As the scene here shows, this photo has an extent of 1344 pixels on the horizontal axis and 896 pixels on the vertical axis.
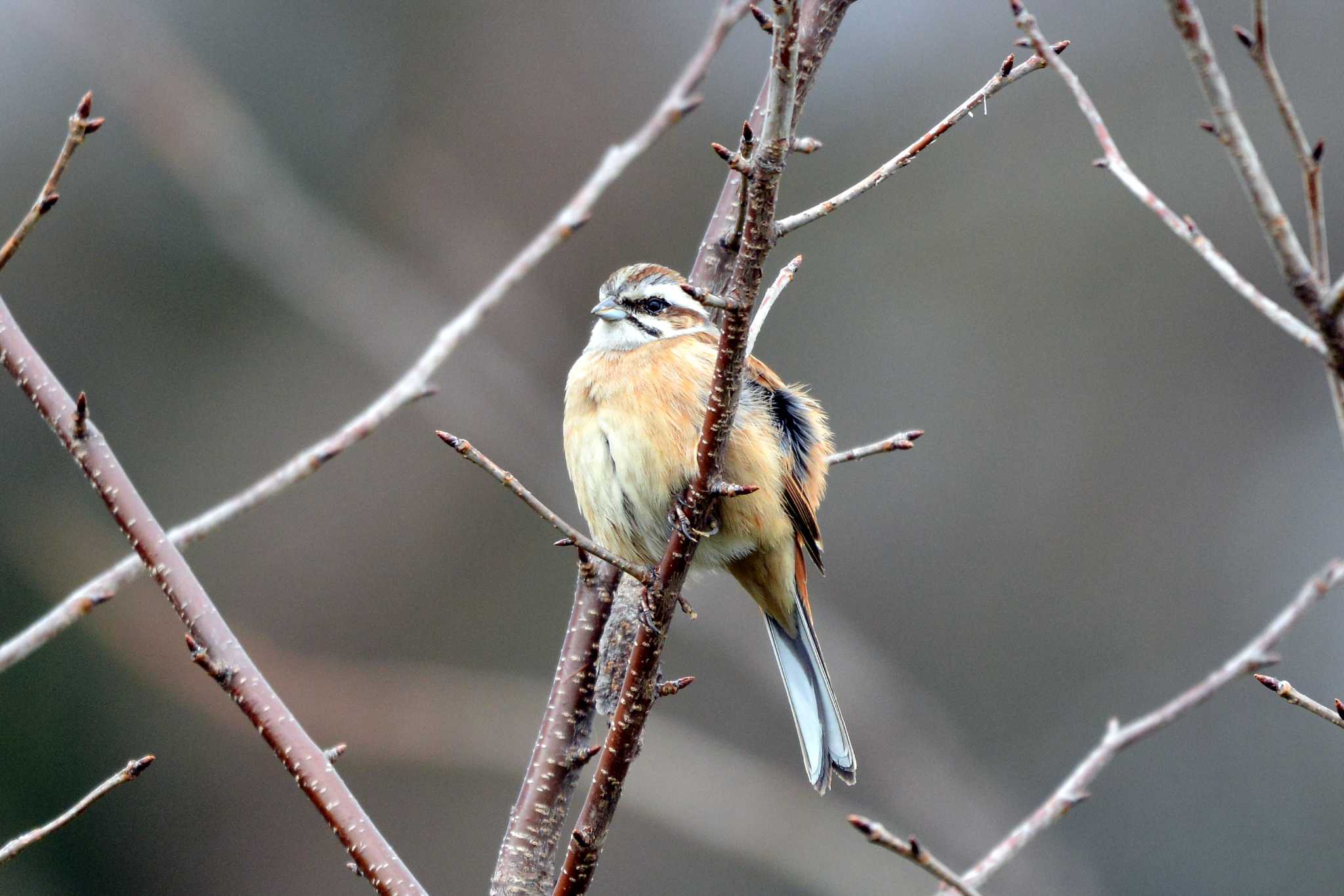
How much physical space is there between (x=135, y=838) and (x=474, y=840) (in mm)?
2822

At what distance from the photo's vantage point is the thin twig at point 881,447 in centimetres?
353

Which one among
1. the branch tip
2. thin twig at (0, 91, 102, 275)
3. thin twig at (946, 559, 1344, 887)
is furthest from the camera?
the branch tip

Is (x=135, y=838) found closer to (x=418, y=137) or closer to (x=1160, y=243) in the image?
(x=418, y=137)

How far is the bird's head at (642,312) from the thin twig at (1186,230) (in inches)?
96.0

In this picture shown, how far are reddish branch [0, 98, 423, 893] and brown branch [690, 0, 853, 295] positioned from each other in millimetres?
1735

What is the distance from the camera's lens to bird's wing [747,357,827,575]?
4.56 metres

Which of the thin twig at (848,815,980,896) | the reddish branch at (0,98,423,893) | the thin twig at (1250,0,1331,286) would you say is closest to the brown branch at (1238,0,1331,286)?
the thin twig at (1250,0,1331,286)

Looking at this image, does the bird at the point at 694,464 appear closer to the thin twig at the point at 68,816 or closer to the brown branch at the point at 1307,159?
the thin twig at the point at 68,816

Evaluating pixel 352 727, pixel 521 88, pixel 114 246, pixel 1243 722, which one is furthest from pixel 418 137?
pixel 1243 722

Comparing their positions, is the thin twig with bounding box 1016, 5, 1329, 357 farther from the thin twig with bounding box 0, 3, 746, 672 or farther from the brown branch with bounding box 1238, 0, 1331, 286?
the thin twig with bounding box 0, 3, 746, 672

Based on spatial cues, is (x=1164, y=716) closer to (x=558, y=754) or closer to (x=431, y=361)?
(x=431, y=361)

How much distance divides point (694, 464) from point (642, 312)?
963mm

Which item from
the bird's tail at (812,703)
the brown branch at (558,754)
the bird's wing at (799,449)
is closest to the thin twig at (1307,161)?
the brown branch at (558,754)

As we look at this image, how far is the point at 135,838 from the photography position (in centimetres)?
1048
